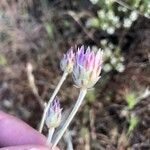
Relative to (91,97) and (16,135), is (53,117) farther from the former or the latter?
(91,97)

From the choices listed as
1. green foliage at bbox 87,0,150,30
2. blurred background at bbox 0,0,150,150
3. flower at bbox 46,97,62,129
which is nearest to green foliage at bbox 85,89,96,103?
blurred background at bbox 0,0,150,150

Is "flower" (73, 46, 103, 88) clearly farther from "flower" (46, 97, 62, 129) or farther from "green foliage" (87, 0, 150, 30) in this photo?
"green foliage" (87, 0, 150, 30)

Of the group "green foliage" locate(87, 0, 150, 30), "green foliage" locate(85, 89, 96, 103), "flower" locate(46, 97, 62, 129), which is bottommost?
"green foliage" locate(85, 89, 96, 103)

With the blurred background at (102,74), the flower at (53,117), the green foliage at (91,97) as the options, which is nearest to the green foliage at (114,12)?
the blurred background at (102,74)

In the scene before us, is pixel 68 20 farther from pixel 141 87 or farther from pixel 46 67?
pixel 141 87

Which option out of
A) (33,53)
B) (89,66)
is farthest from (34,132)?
(33,53)
